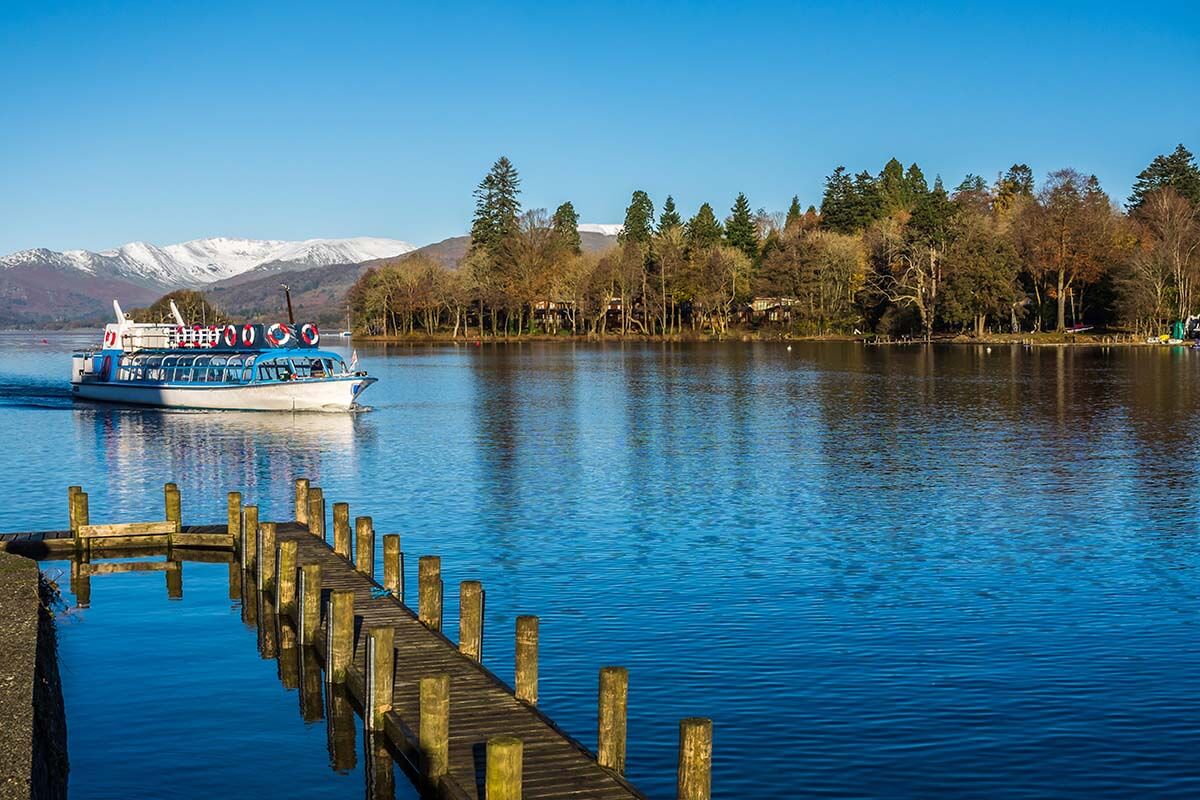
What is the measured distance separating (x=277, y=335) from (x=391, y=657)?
58893mm

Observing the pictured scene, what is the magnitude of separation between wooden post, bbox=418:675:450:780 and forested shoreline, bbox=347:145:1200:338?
444 ft

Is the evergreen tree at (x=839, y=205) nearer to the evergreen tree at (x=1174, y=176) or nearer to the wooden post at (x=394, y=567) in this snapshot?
the evergreen tree at (x=1174, y=176)

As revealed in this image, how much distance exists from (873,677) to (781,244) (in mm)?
157308

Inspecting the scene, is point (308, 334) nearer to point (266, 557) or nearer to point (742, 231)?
point (266, 557)

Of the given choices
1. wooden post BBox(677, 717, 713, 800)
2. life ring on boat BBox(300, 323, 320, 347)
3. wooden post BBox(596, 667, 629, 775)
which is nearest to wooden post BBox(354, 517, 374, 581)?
wooden post BBox(596, 667, 629, 775)

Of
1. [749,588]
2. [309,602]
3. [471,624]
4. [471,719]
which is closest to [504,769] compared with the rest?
[471,719]

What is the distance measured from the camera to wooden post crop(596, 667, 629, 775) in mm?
13945

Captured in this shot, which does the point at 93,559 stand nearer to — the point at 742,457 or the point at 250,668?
the point at 250,668

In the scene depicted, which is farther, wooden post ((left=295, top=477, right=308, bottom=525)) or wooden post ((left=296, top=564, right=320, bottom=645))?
wooden post ((left=295, top=477, right=308, bottom=525))

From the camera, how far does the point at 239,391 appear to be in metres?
72.3

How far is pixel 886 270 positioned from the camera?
161m

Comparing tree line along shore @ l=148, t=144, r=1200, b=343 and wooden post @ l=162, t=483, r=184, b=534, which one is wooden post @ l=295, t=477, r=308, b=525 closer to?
wooden post @ l=162, t=483, r=184, b=534

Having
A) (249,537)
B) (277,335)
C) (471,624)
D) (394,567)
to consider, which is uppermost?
(277,335)

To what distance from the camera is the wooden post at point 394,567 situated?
22.7m
